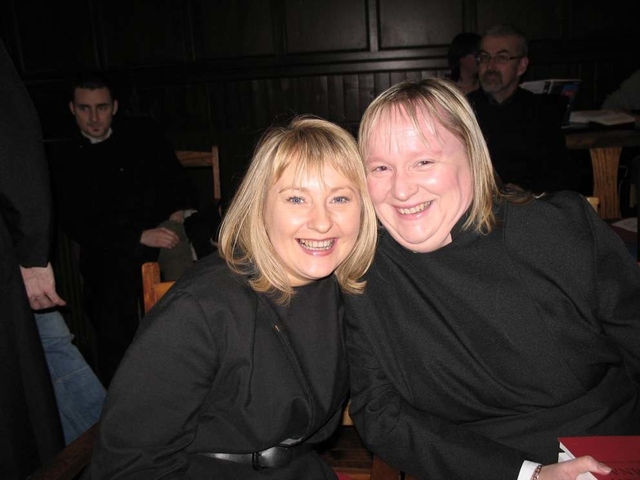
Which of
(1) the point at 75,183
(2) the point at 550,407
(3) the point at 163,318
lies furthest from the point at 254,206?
(1) the point at 75,183

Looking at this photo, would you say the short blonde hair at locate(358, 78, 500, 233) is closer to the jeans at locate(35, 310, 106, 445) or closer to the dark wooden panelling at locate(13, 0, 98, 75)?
the jeans at locate(35, 310, 106, 445)

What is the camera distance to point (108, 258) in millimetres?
3898

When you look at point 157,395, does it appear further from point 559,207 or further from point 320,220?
point 559,207

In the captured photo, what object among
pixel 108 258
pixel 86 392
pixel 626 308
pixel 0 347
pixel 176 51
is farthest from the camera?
pixel 176 51

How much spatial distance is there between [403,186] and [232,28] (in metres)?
5.57

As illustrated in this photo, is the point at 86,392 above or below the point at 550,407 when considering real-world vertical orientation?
below

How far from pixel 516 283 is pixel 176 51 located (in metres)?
5.95

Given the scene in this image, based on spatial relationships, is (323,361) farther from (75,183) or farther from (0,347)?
(75,183)

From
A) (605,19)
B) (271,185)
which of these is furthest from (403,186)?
(605,19)

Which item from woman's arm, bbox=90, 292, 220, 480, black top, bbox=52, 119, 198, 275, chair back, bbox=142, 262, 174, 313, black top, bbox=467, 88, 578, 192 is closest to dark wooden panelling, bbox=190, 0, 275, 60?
black top, bbox=52, 119, 198, 275

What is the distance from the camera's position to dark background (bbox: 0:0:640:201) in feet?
20.5

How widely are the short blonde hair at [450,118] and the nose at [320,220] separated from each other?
0.23 meters

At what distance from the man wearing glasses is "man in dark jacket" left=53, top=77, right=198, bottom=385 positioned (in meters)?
2.15

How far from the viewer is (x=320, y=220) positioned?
1533 millimetres
